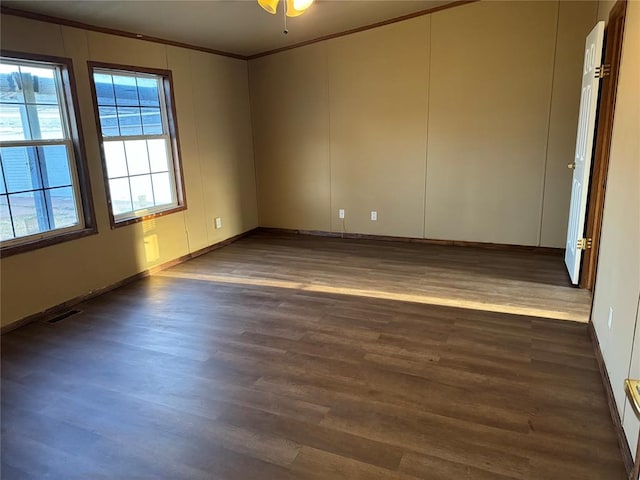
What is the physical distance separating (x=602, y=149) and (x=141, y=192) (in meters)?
4.18

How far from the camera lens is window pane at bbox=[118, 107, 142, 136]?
14.2 ft

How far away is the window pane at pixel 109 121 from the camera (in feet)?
13.5

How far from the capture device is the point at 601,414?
7.26ft

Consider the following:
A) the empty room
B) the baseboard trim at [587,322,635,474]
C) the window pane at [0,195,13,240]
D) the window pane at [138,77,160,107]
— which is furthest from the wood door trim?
the window pane at [0,195,13,240]

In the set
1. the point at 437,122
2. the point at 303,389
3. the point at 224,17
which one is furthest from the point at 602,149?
the point at 224,17

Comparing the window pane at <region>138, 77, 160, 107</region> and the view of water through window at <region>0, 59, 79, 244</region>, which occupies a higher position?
the window pane at <region>138, 77, 160, 107</region>

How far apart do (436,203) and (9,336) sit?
14.2 ft

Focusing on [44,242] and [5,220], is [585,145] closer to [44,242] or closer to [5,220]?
[44,242]

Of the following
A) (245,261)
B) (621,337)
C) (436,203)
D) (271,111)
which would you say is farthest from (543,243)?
(271,111)

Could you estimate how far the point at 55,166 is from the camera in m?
3.72

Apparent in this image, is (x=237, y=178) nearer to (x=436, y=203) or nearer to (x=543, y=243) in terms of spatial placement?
(x=436, y=203)

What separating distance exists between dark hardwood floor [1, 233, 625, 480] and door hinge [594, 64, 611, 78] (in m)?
1.73

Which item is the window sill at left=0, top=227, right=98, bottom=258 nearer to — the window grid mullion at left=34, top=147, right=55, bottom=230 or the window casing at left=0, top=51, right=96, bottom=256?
the window casing at left=0, top=51, right=96, bottom=256

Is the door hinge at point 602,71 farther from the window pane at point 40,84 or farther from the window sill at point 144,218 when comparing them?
the window pane at point 40,84
